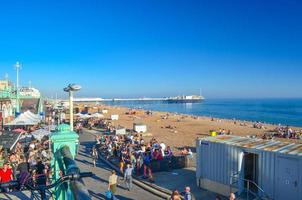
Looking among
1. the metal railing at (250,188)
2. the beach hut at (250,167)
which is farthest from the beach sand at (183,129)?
the metal railing at (250,188)

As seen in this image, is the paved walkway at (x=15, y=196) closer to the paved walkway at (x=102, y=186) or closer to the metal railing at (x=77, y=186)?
the paved walkway at (x=102, y=186)

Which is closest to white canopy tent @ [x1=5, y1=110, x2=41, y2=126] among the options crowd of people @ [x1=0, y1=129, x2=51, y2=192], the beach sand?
crowd of people @ [x1=0, y1=129, x2=51, y2=192]

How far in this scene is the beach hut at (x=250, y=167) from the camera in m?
9.93

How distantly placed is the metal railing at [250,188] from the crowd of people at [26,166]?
21.2ft

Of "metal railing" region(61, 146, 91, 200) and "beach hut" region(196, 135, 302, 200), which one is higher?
"metal railing" region(61, 146, 91, 200)

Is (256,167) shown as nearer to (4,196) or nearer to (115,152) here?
(4,196)

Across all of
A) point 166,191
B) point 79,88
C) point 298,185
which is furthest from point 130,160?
point 79,88

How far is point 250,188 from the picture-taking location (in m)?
11.6

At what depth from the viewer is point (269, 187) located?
1053 cm

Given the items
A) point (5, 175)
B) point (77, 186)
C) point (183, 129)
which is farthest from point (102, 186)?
point (183, 129)

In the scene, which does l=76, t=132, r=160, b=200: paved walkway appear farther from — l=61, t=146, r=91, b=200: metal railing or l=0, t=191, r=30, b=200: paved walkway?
l=61, t=146, r=91, b=200: metal railing

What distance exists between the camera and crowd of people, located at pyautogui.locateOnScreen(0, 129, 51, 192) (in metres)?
6.48

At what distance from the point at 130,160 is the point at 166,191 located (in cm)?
348

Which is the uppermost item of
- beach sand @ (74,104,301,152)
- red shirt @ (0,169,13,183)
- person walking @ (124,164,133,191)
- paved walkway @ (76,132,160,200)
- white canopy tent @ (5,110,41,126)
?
white canopy tent @ (5,110,41,126)
